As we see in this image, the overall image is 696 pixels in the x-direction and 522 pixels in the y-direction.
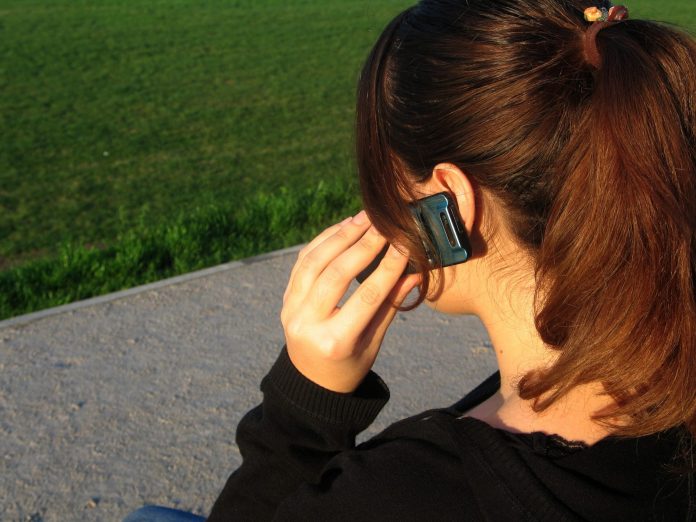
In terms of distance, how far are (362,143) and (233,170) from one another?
6.87 m

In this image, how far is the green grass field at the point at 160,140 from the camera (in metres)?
5.57

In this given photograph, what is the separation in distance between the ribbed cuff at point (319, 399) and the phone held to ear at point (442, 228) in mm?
286

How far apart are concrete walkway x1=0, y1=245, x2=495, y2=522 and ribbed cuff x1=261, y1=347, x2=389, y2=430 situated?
1669 mm

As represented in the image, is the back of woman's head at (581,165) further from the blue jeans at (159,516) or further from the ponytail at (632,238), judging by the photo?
the blue jeans at (159,516)

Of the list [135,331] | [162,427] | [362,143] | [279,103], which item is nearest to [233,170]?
[279,103]

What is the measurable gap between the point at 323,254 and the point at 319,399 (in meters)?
0.25

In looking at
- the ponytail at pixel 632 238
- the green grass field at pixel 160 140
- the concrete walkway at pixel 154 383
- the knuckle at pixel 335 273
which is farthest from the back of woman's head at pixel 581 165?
the concrete walkway at pixel 154 383

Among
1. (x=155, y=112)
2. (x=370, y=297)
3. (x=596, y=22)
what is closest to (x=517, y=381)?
(x=370, y=297)

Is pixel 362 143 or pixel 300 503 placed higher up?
pixel 362 143

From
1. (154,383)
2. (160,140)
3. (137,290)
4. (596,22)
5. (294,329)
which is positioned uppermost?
(596,22)

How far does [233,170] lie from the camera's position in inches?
331

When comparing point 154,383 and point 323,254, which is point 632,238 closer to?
point 323,254

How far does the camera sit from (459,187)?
1.55 m

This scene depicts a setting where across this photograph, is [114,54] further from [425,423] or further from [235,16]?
[425,423]
